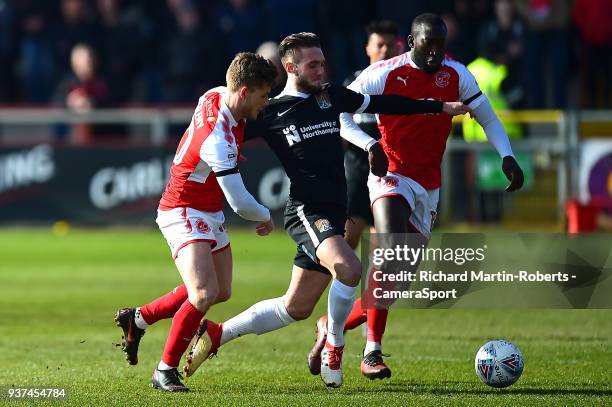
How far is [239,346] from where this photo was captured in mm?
10406

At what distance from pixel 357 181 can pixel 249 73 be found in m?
2.99

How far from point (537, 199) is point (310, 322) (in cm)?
795

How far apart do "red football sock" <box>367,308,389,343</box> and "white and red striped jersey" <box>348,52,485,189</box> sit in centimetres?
95

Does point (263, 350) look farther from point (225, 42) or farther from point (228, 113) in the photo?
point (225, 42)

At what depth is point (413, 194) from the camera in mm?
9305

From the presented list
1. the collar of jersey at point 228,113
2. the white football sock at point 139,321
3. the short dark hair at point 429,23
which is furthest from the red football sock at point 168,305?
the short dark hair at point 429,23

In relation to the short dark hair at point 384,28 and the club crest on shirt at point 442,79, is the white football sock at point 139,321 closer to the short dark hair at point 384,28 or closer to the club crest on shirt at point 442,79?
the club crest on shirt at point 442,79

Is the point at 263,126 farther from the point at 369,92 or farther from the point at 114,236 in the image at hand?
the point at 114,236

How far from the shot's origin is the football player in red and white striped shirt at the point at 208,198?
7.95 metres

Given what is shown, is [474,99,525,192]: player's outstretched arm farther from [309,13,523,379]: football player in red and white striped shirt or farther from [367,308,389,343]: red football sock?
[367,308,389,343]: red football sock

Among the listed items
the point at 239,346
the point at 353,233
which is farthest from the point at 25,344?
the point at 353,233

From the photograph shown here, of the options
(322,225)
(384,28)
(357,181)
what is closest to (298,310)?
(322,225)

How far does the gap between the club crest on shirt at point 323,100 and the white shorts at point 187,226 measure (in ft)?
2.95

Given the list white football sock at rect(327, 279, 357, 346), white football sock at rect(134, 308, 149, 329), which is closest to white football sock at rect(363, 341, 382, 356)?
white football sock at rect(327, 279, 357, 346)
